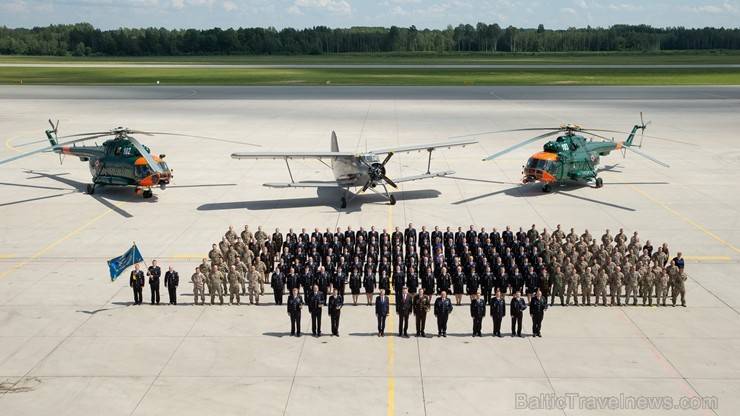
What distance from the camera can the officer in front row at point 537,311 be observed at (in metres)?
17.8

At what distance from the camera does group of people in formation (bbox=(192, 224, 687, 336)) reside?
59.3 feet

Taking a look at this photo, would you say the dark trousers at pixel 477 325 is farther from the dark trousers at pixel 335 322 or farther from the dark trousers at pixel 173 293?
the dark trousers at pixel 173 293

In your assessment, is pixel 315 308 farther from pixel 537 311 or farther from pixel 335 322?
pixel 537 311

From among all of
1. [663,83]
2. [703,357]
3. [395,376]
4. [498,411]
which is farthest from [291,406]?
[663,83]

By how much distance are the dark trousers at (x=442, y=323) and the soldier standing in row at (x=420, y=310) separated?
36 centimetres

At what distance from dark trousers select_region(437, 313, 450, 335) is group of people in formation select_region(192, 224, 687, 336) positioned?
3cm

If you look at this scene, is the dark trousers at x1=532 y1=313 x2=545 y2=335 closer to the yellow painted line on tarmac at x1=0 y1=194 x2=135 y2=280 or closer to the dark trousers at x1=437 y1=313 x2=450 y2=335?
the dark trousers at x1=437 y1=313 x2=450 y2=335

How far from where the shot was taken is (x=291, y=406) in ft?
47.8

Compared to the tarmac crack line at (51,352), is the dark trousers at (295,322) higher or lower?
higher

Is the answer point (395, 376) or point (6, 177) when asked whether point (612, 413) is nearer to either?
point (395, 376)

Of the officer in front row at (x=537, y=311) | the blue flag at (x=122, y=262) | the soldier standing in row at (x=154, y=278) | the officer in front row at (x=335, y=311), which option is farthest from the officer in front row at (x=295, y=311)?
the blue flag at (x=122, y=262)

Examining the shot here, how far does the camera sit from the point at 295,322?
18.3 meters

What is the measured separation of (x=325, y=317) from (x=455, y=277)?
12.9 feet

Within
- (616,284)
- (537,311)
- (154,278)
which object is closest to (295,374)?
(537,311)
